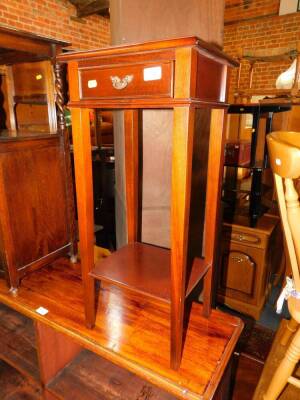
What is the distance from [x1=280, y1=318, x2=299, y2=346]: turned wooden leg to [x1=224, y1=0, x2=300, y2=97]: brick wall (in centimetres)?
437

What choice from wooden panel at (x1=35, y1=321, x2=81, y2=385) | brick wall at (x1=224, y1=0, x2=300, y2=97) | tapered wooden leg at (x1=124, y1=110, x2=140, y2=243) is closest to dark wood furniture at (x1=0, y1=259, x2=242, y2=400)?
wooden panel at (x1=35, y1=321, x2=81, y2=385)

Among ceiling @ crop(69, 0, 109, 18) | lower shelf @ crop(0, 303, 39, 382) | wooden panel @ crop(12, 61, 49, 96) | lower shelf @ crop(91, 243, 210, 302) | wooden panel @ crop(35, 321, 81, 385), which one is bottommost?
lower shelf @ crop(0, 303, 39, 382)

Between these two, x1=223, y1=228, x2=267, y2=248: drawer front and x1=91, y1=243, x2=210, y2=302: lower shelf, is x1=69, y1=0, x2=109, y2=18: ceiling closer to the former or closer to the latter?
x1=223, y1=228, x2=267, y2=248: drawer front

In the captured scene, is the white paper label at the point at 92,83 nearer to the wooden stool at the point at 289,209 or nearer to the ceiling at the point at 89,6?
the wooden stool at the point at 289,209

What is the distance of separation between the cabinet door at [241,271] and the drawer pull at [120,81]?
5.02 ft

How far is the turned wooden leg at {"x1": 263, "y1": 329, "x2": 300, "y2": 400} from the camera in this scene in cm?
97

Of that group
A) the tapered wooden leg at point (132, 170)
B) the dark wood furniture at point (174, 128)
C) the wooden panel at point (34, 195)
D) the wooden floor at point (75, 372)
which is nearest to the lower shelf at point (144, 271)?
the dark wood furniture at point (174, 128)

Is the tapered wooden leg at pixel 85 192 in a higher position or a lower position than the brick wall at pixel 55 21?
lower

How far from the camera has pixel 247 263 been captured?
203 cm

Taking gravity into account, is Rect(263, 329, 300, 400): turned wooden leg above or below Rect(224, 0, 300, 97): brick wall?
below

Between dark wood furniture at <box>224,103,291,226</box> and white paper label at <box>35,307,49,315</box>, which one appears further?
dark wood furniture at <box>224,103,291,226</box>

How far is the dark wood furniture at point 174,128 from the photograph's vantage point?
74 cm

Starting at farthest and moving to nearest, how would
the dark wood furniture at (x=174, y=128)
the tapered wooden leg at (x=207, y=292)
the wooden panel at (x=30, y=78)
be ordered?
the wooden panel at (x=30, y=78) → the tapered wooden leg at (x=207, y=292) → the dark wood furniture at (x=174, y=128)

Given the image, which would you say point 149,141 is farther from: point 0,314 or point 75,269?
point 0,314
